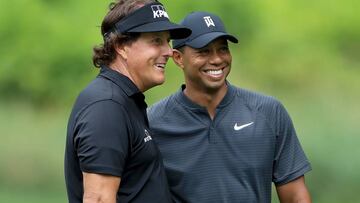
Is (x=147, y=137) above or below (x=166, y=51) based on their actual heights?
below

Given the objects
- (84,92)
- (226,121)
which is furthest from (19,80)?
(84,92)

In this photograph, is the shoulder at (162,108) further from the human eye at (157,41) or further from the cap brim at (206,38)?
the human eye at (157,41)

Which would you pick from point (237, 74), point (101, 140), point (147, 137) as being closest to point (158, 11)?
point (147, 137)

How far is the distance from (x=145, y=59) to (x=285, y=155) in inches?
27.5

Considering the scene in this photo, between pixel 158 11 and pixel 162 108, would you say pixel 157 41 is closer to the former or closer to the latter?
pixel 158 11

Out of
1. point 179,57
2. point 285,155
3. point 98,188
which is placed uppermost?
point 179,57

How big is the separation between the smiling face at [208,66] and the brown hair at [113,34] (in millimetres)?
490

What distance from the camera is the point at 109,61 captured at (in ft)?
8.70

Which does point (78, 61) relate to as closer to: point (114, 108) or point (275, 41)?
point (275, 41)

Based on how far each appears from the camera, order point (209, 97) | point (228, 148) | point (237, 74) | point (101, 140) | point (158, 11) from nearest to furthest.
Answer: point (101, 140) → point (158, 11) → point (228, 148) → point (209, 97) → point (237, 74)

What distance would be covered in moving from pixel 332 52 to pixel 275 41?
27 centimetres

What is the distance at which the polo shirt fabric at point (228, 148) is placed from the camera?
297cm

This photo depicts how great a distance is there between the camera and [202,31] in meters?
3.12

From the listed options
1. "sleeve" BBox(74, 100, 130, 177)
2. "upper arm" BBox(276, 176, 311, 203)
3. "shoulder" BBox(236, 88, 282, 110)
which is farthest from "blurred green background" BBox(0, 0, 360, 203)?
"sleeve" BBox(74, 100, 130, 177)
